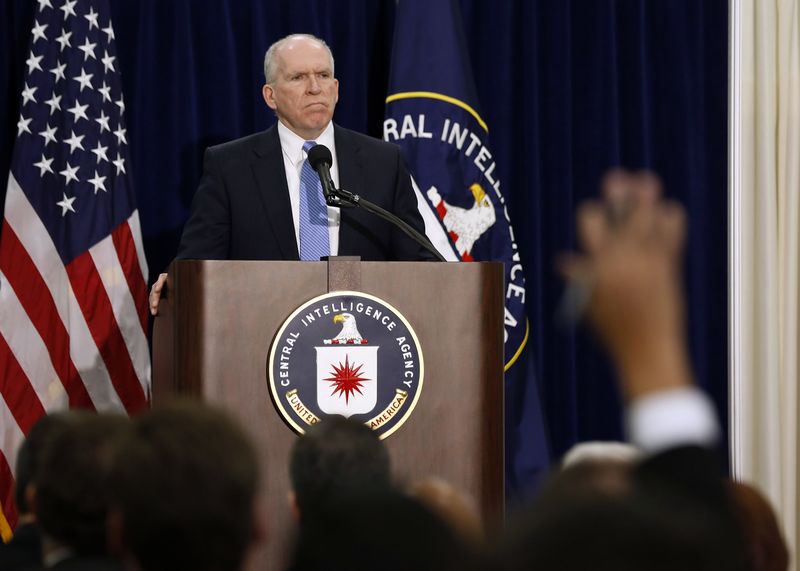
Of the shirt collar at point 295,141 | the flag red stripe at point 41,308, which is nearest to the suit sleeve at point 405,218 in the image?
the shirt collar at point 295,141

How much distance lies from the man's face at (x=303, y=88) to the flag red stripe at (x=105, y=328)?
131 cm

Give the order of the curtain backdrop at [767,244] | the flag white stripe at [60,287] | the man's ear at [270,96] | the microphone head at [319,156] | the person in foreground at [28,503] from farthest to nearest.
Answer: the curtain backdrop at [767,244]
the flag white stripe at [60,287]
the man's ear at [270,96]
the microphone head at [319,156]
the person in foreground at [28,503]

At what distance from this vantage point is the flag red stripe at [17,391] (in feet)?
16.7

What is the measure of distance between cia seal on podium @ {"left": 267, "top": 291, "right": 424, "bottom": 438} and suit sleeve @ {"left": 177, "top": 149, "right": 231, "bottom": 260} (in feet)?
2.60

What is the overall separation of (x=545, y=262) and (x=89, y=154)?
2.32 metres

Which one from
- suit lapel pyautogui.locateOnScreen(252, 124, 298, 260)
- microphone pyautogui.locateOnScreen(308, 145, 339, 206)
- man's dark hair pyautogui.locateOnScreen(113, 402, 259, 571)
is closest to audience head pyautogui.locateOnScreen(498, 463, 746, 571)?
man's dark hair pyautogui.locateOnScreen(113, 402, 259, 571)

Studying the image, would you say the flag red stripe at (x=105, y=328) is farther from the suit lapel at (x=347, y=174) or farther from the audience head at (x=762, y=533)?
the audience head at (x=762, y=533)

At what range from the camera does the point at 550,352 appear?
20.2ft

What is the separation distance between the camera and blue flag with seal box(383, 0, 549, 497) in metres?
5.62

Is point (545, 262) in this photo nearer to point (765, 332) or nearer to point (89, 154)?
point (765, 332)

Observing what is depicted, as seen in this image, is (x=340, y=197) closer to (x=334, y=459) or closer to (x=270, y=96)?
(x=270, y=96)

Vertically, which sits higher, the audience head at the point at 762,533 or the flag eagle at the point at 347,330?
the flag eagle at the point at 347,330

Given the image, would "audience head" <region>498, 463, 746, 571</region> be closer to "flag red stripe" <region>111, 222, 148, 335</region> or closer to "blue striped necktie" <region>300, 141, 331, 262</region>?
"blue striped necktie" <region>300, 141, 331, 262</region>

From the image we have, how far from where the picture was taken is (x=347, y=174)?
13.4 feet
